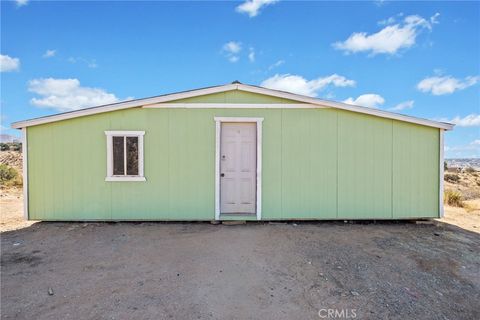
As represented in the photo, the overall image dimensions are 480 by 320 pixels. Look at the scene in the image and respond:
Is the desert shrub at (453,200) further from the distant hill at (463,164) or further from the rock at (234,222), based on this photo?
the distant hill at (463,164)

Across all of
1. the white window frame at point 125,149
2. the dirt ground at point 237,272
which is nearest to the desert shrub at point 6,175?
the dirt ground at point 237,272

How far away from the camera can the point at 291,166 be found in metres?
5.55

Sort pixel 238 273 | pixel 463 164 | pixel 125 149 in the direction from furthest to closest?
1. pixel 463 164
2. pixel 125 149
3. pixel 238 273

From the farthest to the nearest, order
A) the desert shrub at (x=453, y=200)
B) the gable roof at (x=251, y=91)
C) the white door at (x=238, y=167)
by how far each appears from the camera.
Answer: the desert shrub at (x=453, y=200)
the white door at (x=238, y=167)
the gable roof at (x=251, y=91)

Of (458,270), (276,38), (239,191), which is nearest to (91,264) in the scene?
(239,191)

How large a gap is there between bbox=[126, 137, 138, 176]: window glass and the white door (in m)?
1.87

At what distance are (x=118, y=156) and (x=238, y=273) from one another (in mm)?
3814

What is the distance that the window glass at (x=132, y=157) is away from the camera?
548 centimetres

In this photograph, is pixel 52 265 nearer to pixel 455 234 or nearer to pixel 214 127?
pixel 214 127

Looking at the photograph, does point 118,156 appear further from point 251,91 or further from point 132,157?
point 251,91

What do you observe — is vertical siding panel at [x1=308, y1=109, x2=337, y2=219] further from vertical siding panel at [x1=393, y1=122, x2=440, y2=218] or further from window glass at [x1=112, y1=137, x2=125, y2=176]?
window glass at [x1=112, y1=137, x2=125, y2=176]

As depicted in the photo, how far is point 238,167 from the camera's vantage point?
5641mm
